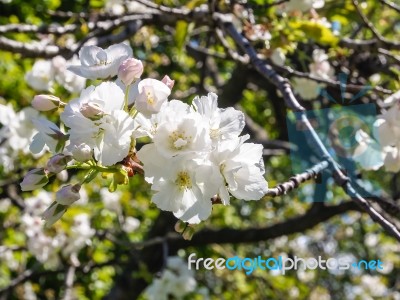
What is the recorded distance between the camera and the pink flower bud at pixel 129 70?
0.89 meters

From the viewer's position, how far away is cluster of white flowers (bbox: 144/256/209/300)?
3164 mm

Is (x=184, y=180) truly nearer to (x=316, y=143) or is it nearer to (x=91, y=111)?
(x=91, y=111)

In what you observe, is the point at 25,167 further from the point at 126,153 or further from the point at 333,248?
the point at 333,248

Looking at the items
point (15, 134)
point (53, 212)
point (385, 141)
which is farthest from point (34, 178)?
point (15, 134)

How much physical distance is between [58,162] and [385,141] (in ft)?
2.66

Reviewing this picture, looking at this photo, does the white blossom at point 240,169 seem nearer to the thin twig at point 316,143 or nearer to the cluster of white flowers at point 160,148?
the cluster of white flowers at point 160,148

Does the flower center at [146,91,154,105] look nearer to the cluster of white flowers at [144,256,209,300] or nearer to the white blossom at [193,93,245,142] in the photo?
the white blossom at [193,93,245,142]

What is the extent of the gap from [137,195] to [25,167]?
191 cm

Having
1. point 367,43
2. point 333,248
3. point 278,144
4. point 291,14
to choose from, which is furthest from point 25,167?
point 333,248

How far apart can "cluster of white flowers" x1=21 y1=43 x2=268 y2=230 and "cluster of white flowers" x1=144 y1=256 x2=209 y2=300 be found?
2.38 metres

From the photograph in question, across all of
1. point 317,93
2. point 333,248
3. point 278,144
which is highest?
Result: point 317,93

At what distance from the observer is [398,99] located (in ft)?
4.19

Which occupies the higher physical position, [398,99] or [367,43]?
[398,99]

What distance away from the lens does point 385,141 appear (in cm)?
128
